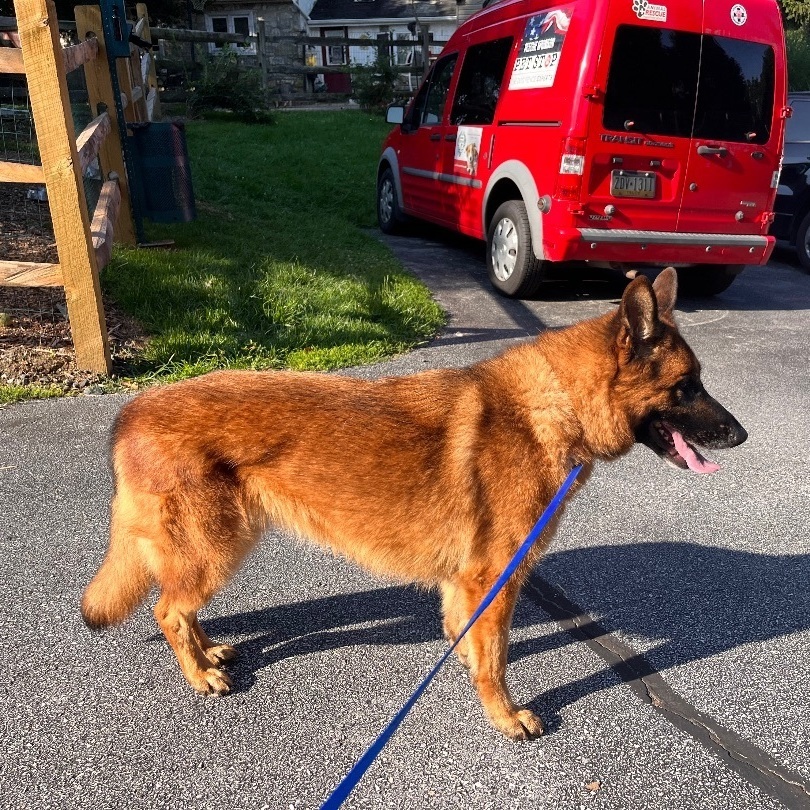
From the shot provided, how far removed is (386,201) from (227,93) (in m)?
10.4

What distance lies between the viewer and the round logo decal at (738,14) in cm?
636

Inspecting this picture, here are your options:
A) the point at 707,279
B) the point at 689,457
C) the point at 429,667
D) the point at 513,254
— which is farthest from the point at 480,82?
the point at 429,667

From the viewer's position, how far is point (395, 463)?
234 cm

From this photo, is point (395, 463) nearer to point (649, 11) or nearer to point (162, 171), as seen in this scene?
point (649, 11)

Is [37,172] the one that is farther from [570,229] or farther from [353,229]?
[353,229]

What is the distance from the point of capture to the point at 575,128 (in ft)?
20.0

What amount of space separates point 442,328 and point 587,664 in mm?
4134

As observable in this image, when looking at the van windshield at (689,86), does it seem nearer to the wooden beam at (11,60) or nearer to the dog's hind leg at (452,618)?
the wooden beam at (11,60)

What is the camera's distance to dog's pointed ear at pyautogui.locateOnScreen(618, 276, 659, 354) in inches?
90.5

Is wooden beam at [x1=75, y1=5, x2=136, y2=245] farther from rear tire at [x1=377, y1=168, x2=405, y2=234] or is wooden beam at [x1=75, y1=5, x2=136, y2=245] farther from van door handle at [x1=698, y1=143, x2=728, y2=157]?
van door handle at [x1=698, y1=143, x2=728, y2=157]

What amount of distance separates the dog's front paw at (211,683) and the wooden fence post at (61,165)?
3072mm

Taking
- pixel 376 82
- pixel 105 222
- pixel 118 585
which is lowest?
pixel 118 585

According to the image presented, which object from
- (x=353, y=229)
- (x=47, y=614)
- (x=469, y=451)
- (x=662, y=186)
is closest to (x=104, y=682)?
(x=47, y=614)

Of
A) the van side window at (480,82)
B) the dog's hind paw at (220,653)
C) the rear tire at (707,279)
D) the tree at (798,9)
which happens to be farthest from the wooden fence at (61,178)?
the tree at (798,9)
